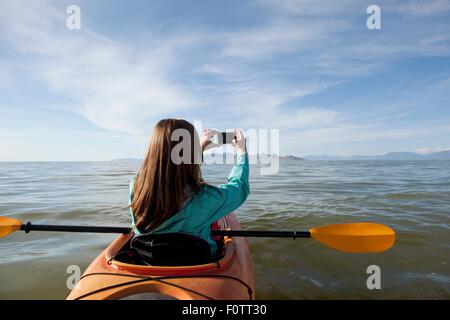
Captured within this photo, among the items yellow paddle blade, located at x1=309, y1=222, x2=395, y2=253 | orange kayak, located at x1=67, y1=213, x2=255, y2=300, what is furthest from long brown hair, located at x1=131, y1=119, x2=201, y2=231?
yellow paddle blade, located at x1=309, y1=222, x2=395, y2=253

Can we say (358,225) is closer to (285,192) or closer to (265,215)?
(265,215)

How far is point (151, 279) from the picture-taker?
2.37 m

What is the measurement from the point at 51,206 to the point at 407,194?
35.6 feet

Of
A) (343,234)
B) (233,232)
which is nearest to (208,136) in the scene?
(233,232)

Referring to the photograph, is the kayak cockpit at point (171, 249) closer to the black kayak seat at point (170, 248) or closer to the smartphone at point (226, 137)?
the black kayak seat at point (170, 248)

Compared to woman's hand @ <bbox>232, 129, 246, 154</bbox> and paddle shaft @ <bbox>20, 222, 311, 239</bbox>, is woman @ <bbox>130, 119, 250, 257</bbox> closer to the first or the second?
woman's hand @ <bbox>232, 129, 246, 154</bbox>

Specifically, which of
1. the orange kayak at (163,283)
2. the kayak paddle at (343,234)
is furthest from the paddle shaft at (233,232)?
the orange kayak at (163,283)

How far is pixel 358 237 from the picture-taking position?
138 inches

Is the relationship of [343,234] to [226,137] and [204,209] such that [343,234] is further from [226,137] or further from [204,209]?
[204,209]

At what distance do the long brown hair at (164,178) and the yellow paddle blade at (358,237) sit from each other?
1.89 m

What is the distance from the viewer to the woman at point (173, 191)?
2.29 meters

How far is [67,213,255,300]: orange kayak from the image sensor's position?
2.31 m
